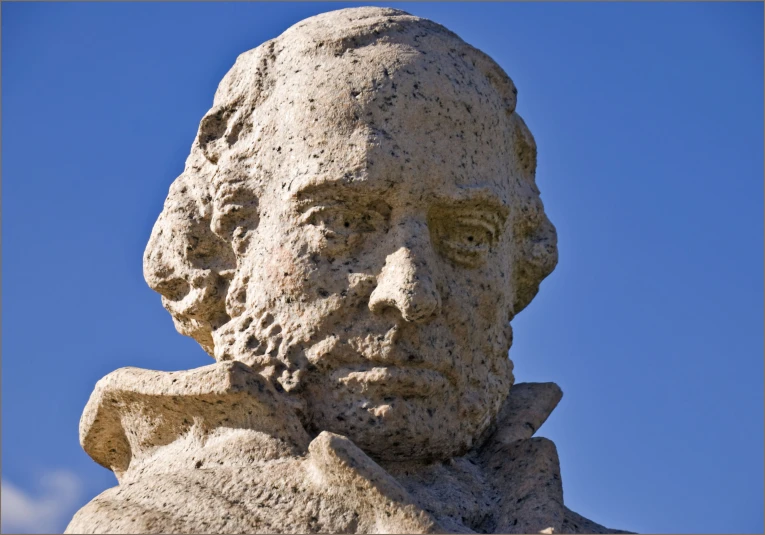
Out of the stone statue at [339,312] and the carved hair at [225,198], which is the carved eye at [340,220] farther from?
the carved hair at [225,198]

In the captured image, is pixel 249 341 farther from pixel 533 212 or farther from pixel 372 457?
pixel 533 212

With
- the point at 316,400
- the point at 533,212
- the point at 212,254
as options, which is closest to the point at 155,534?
the point at 316,400

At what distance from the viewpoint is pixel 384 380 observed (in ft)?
23.5

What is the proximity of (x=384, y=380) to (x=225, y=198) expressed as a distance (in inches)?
47.7

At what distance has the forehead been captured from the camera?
24.1 ft

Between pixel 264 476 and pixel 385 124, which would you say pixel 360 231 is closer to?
pixel 385 124

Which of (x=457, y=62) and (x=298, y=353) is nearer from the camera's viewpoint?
(x=298, y=353)

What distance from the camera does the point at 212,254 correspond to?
782 centimetres

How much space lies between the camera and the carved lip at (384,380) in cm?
716

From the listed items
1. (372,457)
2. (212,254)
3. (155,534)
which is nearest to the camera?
(155,534)

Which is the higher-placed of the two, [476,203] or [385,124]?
[385,124]

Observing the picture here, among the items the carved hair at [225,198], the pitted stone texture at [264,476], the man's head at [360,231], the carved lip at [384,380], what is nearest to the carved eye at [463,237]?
the man's head at [360,231]

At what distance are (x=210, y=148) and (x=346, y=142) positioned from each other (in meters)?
0.85

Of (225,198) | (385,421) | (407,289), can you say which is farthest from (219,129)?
(385,421)
